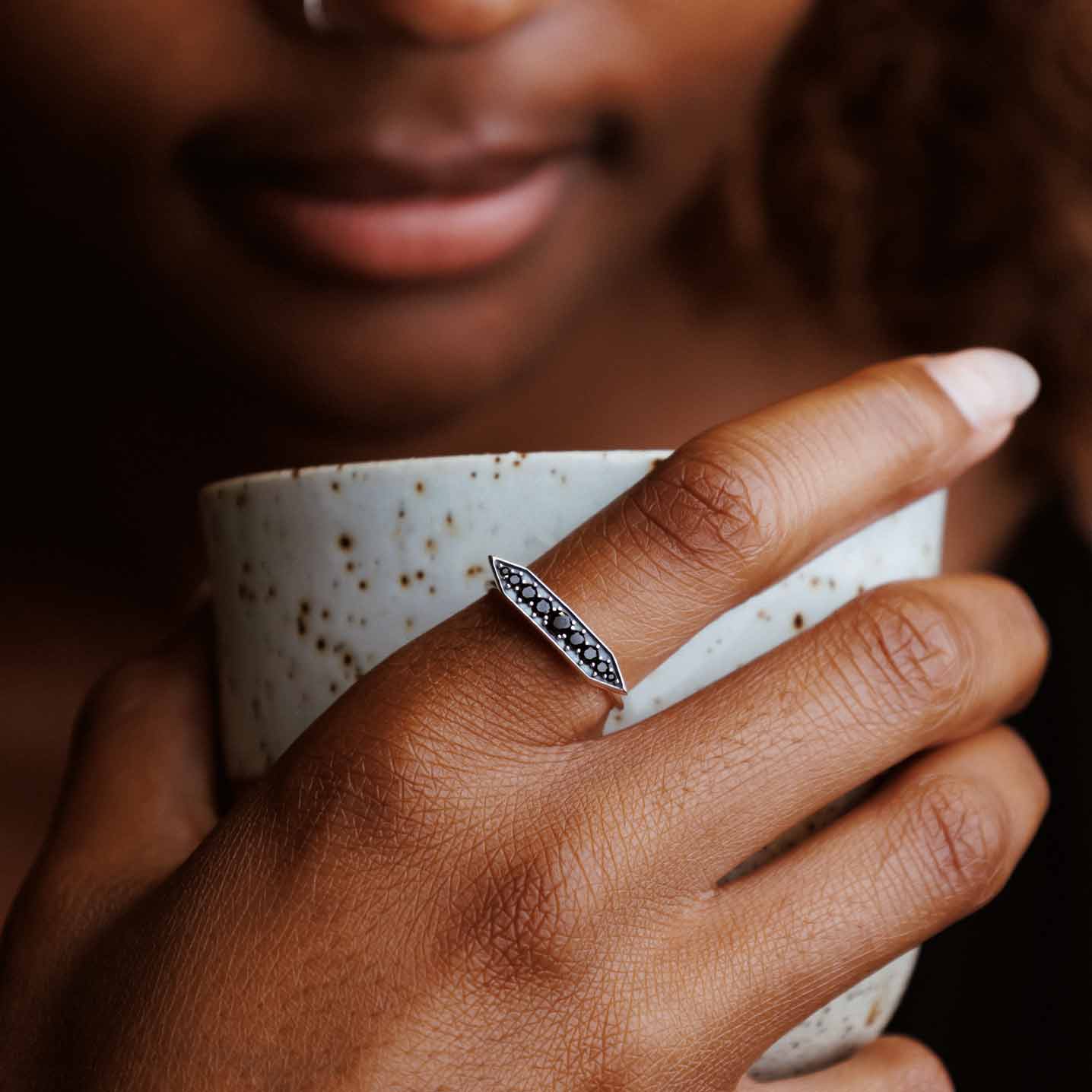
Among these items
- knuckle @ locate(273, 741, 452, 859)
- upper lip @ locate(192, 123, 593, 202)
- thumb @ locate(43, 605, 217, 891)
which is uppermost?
upper lip @ locate(192, 123, 593, 202)

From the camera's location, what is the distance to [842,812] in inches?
20.5

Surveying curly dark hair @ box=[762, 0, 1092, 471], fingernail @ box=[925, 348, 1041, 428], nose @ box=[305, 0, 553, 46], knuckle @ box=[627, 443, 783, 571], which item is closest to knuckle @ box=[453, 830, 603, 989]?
knuckle @ box=[627, 443, 783, 571]

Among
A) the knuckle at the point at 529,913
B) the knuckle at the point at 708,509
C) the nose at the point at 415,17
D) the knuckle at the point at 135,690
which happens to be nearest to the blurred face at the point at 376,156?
the nose at the point at 415,17

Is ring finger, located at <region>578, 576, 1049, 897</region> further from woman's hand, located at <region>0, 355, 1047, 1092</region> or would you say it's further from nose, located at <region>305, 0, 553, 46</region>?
nose, located at <region>305, 0, 553, 46</region>

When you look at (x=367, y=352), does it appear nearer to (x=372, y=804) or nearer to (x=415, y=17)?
(x=415, y=17)

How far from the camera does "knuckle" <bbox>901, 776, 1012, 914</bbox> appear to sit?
497 mm

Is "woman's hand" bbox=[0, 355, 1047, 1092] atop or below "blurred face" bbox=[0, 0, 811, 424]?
below

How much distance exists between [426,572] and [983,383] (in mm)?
285

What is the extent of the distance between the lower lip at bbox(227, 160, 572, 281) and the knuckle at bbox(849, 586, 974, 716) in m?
0.45

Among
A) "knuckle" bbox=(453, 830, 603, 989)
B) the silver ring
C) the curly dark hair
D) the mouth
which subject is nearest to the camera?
"knuckle" bbox=(453, 830, 603, 989)

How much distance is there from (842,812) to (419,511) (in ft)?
0.77

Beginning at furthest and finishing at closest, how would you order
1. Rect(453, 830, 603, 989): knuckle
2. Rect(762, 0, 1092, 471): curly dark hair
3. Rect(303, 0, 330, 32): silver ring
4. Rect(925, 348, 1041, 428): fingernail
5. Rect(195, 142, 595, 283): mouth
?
1. Rect(762, 0, 1092, 471): curly dark hair
2. Rect(195, 142, 595, 283): mouth
3. Rect(303, 0, 330, 32): silver ring
4. Rect(925, 348, 1041, 428): fingernail
5. Rect(453, 830, 603, 989): knuckle

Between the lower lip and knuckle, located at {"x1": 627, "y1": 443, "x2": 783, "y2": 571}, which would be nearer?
knuckle, located at {"x1": 627, "y1": 443, "x2": 783, "y2": 571}

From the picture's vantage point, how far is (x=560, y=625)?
45cm
